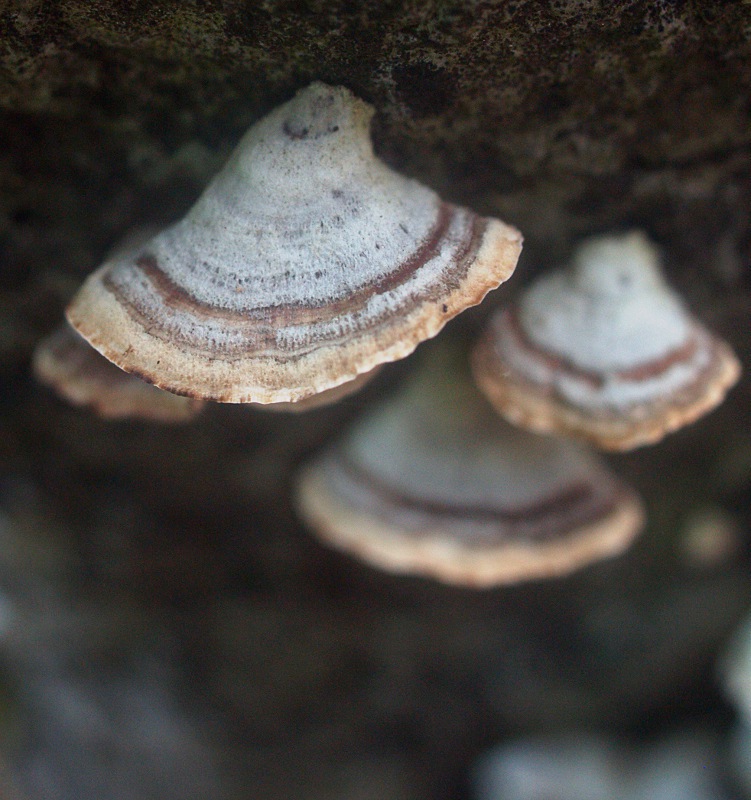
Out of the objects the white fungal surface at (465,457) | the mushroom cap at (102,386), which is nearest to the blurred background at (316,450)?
the white fungal surface at (465,457)

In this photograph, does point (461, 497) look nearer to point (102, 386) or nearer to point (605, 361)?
point (605, 361)

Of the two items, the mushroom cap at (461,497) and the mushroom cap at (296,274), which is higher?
the mushroom cap at (296,274)

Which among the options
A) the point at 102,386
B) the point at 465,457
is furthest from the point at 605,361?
the point at 102,386

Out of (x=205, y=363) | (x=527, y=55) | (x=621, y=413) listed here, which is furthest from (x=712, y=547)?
(x=205, y=363)

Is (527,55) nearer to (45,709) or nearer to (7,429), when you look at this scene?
(7,429)

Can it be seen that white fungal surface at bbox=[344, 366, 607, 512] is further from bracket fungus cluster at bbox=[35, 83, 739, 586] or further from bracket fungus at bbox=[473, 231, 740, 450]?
bracket fungus at bbox=[473, 231, 740, 450]

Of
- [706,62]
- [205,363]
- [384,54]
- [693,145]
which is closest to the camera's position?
[205,363]

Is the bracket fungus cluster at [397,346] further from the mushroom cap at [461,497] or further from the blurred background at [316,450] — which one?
the blurred background at [316,450]
